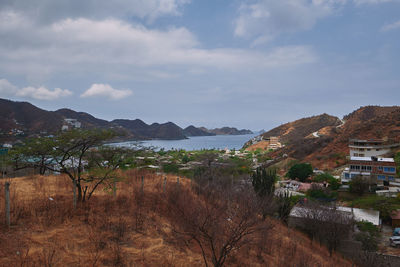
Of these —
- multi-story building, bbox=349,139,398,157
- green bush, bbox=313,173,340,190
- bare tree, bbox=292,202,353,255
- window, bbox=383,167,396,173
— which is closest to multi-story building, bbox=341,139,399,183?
window, bbox=383,167,396,173

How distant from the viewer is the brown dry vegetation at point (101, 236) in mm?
5613

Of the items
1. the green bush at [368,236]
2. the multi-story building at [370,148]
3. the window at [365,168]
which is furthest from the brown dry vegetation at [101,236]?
the multi-story building at [370,148]

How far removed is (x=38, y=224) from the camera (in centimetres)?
682

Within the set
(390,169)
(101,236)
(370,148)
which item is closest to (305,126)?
(370,148)

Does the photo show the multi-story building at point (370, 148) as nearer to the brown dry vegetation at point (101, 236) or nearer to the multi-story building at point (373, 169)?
the multi-story building at point (373, 169)

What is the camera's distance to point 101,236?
6766 millimetres

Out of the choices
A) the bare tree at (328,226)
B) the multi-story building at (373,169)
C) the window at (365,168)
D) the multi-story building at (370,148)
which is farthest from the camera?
the multi-story building at (370,148)

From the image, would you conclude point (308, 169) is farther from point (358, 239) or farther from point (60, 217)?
point (60, 217)

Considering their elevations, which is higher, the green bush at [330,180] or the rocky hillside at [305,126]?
the rocky hillside at [305,126]

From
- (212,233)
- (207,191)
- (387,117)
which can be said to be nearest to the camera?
(212,233)

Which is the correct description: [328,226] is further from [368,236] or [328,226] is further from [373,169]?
[373,169]

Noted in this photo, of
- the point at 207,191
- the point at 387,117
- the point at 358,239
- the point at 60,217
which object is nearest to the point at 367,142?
the point at 387,117

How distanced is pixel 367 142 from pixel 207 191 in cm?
3581

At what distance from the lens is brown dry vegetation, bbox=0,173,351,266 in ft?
18.4
